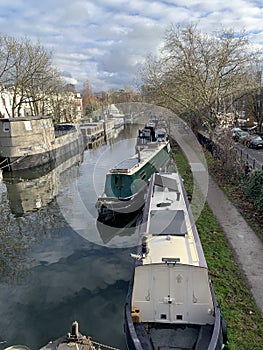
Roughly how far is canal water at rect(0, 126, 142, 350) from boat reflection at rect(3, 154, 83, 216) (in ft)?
0.51

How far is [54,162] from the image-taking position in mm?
36250

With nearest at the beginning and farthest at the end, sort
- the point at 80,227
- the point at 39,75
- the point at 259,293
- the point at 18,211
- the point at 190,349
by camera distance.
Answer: the point at 190,349, the point at 259,293, the point at 80,227, the point at 18,211, the point at 39,75

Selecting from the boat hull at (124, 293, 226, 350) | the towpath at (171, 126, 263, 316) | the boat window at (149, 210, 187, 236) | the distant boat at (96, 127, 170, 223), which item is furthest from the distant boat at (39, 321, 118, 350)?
the distant boat at (96, 127, 170, 223)

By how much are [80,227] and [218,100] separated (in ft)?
64.1

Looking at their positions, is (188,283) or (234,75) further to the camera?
(234,75)

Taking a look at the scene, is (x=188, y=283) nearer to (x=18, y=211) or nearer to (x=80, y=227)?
(x=80, y=227)

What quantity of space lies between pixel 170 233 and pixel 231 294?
242 centimetres

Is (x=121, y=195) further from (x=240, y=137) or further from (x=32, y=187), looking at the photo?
(x=240, y=137)

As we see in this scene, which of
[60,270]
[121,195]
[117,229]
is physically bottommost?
[60,270]

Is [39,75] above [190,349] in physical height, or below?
above

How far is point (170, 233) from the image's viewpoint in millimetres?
9164

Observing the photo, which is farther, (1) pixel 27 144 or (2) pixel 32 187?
(1) pixel 27 144

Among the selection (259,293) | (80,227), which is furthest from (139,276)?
(80,227)

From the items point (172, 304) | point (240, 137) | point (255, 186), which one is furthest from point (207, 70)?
point (172, 304)
